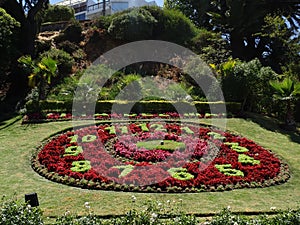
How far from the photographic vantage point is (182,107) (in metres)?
15.4

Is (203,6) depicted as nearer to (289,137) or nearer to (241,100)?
(241,100)

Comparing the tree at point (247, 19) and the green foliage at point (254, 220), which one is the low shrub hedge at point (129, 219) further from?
the tree at point (247, 19)

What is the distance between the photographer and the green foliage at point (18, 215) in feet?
14.9

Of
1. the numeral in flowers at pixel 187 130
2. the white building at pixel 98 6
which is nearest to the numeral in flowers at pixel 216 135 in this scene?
the numeral in flowers at pixel 187 130

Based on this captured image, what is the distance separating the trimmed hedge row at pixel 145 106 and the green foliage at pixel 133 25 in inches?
356

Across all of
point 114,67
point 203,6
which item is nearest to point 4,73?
point 114,67

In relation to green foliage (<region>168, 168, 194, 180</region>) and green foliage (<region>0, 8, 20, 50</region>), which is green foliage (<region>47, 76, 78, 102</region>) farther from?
green foliage (<region>168, 168, 194, 180</region>)

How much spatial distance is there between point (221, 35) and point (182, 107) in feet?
39.2

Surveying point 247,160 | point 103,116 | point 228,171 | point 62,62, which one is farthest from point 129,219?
point 62,62

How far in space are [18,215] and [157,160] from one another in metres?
5.13

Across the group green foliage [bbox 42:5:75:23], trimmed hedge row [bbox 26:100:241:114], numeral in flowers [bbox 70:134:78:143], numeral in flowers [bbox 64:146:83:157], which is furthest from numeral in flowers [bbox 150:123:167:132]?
green foliage [bbox 42:5:75:23]

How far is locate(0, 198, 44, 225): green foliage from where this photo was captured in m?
4.53

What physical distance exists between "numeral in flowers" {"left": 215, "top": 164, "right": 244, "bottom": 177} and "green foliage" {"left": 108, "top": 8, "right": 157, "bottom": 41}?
1555cm

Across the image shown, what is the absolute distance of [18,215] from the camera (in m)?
4.62
